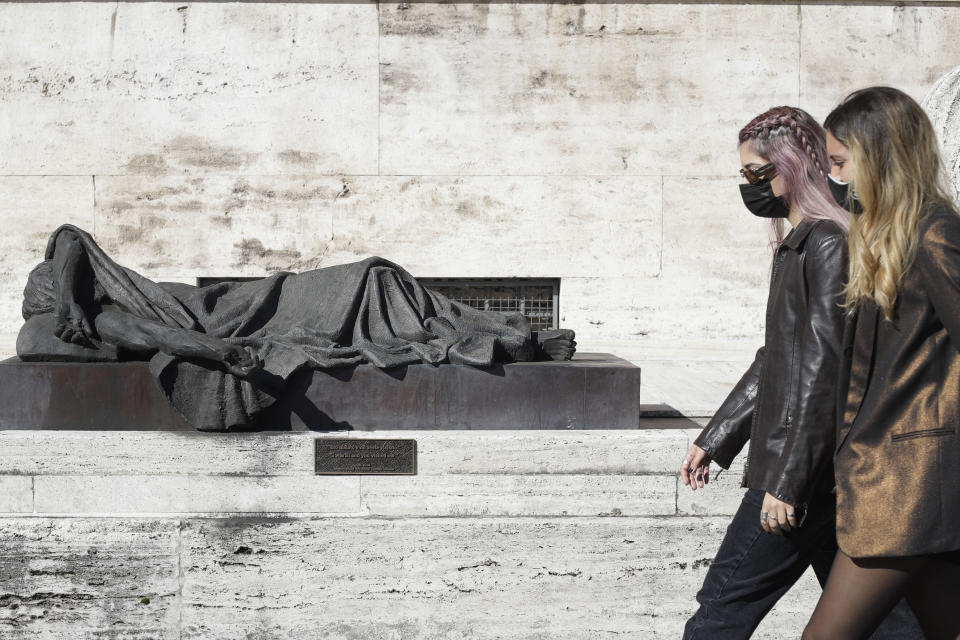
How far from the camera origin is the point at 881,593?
2113 mm

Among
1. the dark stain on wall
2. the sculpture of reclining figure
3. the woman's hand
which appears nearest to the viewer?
the woman's hand

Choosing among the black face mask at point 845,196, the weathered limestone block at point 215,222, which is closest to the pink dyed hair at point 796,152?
the black face mask at point 845,196

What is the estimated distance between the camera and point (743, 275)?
7.22m

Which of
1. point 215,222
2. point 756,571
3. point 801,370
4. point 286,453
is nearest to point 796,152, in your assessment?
point 801,370

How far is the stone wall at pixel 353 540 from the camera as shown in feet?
12.2

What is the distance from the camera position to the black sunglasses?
2.57 m

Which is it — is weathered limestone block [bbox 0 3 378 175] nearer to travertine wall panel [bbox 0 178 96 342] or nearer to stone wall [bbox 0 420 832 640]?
travertine wall panel [bbox 0 178 96 342]

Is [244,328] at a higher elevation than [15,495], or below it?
higher

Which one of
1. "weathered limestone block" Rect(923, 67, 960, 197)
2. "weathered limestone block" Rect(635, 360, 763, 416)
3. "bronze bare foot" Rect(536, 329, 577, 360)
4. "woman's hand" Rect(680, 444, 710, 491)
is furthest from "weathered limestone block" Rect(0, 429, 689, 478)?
"weathered limestone block" Rect(923, 67, 960, 197)

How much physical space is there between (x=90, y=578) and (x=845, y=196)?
2.97 m

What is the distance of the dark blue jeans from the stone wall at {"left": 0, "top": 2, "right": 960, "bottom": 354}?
477 centimetres

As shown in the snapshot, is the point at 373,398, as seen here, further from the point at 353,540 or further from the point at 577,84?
the point at 577,84

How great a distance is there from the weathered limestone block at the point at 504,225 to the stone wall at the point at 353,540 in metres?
3.39

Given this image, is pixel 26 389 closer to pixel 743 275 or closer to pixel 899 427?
pixel 899 427
